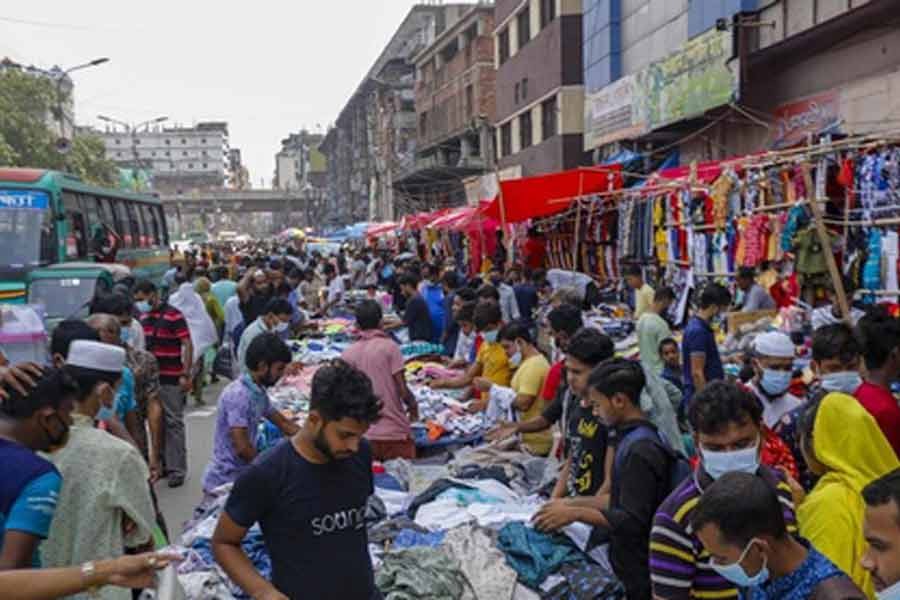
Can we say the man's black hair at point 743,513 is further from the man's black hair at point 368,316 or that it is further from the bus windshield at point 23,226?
the bus windshield at point 23,226

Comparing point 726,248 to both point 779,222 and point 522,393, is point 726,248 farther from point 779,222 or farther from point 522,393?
point 522,393

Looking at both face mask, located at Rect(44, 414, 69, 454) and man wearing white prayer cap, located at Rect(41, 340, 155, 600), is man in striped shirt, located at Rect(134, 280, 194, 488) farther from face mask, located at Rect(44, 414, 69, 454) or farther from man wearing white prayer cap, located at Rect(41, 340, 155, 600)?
face mask, located at Rect(44, 414, 69, 454)

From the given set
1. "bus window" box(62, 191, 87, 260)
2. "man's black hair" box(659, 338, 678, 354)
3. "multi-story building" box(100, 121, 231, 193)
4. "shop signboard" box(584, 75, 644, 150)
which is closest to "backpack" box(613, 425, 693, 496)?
"man's black hair" box(659, 338, 678, 354)

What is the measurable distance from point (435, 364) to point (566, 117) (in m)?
17.3

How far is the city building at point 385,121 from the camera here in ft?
189

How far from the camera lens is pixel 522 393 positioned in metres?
6.27

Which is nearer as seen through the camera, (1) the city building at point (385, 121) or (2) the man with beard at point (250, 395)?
(2) the man with beard at point (250, 395)

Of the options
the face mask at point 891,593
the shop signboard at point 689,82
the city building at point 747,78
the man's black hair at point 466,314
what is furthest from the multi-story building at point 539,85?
the face mask at point 891,593

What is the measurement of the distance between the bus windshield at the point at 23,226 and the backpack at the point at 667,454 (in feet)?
47.1

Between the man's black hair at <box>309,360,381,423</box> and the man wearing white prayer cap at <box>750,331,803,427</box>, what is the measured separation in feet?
9.42

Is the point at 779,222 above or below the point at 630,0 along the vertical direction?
below

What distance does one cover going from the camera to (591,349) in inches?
171

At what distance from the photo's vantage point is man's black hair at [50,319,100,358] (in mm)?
4969

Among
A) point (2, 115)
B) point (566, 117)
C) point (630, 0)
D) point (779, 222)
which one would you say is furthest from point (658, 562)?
point (2, 115)
